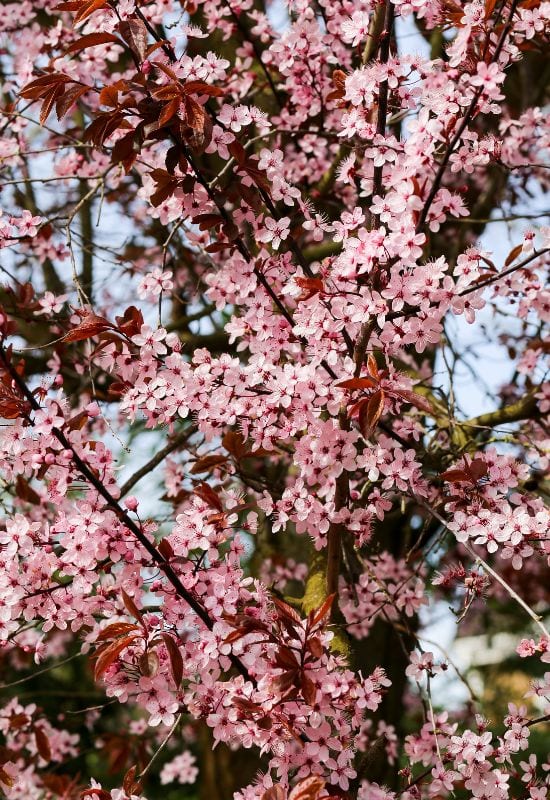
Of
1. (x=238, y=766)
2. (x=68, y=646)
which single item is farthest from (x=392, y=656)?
(x=68, y=646)

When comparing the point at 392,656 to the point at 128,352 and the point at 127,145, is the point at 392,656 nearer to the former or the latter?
the point at 128,352

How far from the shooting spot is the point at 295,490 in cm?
228

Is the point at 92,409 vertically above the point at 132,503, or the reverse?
the point at 92,409

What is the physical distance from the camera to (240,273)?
2.38 metres

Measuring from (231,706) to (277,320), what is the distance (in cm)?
103

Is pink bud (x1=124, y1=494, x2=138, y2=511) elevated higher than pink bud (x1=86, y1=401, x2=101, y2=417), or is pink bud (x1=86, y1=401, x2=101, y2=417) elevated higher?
pink bud (x1=86, y1=401, x2=101, y2=417)

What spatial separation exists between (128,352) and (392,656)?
2778mm

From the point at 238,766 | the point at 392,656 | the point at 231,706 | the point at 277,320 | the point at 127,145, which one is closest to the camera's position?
the point at 231,706

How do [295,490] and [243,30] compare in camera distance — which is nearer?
[295,490]

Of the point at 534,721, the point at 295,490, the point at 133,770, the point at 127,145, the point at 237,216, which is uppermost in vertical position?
the point at 237,216

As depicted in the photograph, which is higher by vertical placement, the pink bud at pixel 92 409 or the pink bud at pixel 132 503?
the pink bud at pixel 92 409

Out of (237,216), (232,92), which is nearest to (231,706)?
(237,216)

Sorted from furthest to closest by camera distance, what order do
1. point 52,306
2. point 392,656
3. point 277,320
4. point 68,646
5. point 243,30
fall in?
1. point 68,646
2. point 392,656
3. point 243,30
4. point 52,306
5. point 277,320

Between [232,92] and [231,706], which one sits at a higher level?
[232,92]
